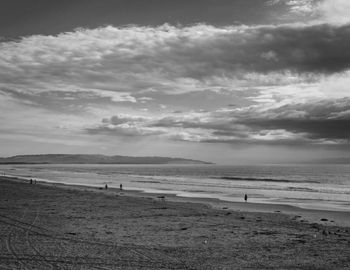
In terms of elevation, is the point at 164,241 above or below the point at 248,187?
above

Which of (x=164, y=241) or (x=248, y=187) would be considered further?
(x=248, y=187)

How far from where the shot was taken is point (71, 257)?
37.8ft

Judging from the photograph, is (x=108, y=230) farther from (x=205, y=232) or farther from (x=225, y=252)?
(x=225, y=252)

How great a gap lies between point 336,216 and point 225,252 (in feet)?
47.9

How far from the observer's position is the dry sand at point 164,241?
11.3 meters

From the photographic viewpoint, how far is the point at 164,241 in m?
14.4

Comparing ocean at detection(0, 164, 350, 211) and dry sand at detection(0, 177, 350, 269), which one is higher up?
dry sand at detection(0, 177, 350, 269)

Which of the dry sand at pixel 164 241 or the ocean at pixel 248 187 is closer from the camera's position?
the dry sand at pixel 164 241

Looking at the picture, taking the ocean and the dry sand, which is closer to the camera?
the dry sand

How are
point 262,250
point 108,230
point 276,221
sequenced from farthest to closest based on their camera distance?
point 276,221, point 108,230, point 262,250

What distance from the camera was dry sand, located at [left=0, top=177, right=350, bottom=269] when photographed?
1127cm

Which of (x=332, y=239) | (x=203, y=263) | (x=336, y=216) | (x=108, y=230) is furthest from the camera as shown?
(x=336, y=216)

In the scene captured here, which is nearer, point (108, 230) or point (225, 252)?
point (225, 252)

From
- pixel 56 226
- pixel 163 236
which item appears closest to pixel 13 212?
pixel 56 226
